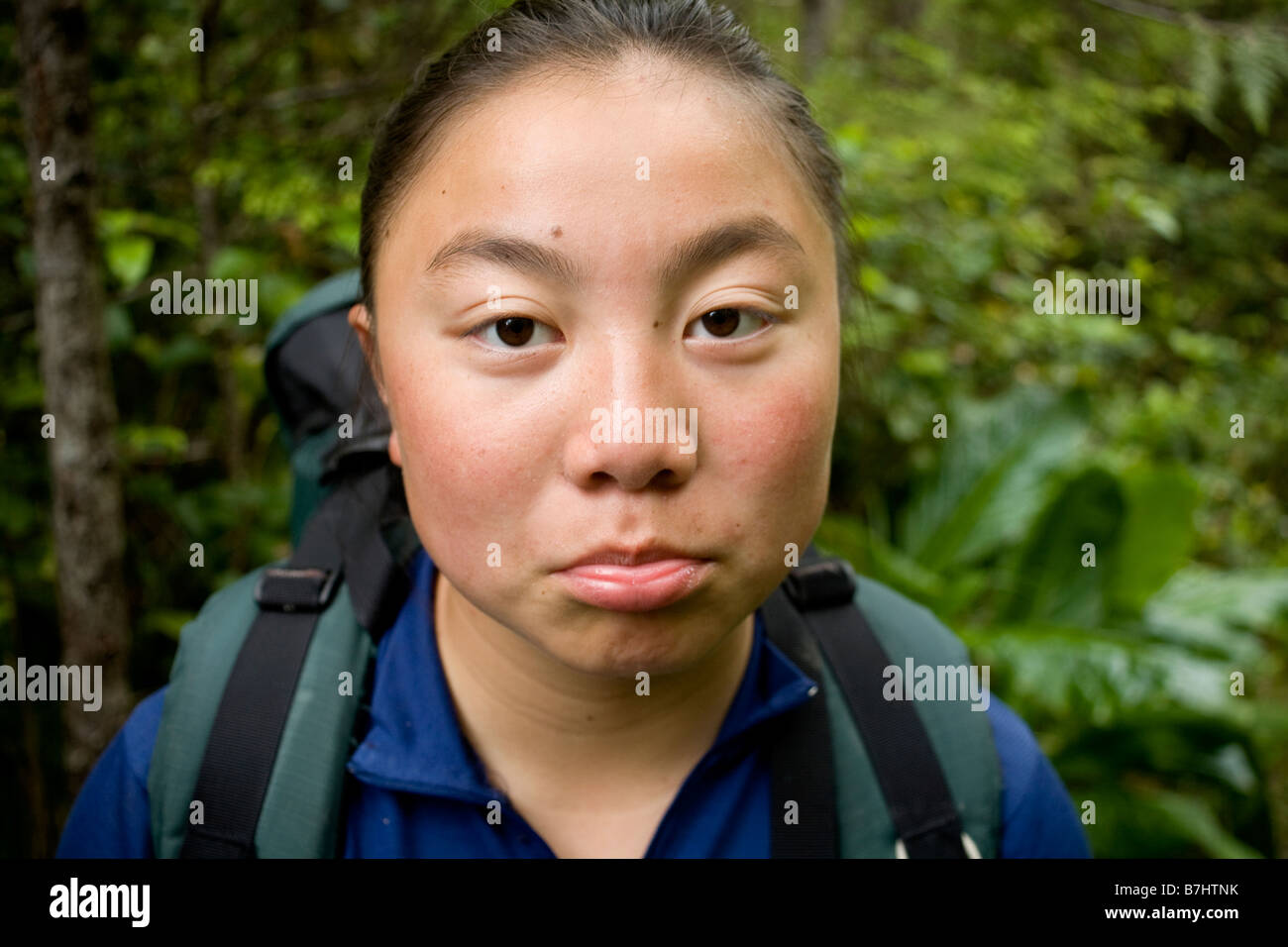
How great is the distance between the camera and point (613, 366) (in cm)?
95

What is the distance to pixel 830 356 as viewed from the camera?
1.09 meters

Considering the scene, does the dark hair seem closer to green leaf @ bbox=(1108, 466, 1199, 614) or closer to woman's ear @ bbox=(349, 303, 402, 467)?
woman's ear @ bbox=(349, 303, 402, 467)

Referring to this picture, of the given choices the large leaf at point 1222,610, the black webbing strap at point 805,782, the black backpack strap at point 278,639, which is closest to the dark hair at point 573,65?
the black backpack strap at point 278,639

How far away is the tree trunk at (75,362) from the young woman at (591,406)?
0.66m

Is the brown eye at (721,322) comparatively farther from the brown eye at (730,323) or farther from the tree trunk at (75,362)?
the tree trunk at (75,362)

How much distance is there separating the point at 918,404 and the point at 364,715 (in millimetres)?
2824

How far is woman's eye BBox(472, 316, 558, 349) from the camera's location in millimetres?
994

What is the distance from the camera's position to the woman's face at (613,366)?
956 mm

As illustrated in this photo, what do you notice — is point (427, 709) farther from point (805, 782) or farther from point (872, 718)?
point (872, 718)

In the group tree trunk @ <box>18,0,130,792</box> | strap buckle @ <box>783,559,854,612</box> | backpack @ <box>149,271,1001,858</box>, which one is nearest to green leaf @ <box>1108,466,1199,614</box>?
backpack @ <box>149,271,1001,858</box>

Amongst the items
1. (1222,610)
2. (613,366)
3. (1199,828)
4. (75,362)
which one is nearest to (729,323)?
(613,366)
